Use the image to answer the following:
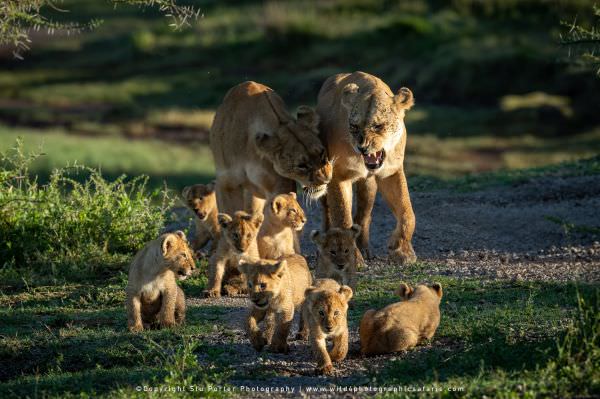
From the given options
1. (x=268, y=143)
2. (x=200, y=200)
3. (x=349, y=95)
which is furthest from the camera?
(x=200, y=200)

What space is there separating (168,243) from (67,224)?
313 centimetres

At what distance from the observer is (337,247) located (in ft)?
28.0

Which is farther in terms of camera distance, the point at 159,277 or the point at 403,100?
the point at 403,100

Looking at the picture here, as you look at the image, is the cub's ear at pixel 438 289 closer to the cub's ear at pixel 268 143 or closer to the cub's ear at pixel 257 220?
the cub's ear at pixel 257 220

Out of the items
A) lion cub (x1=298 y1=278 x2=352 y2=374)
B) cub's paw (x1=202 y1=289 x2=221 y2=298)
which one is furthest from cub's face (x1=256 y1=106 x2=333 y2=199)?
lion cub (x1=298 y1=278 x2=352 y2=374)

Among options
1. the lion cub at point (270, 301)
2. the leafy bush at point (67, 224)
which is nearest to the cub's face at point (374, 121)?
the lion cub at point (270, 301)

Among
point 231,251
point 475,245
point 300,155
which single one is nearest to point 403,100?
point 300,155

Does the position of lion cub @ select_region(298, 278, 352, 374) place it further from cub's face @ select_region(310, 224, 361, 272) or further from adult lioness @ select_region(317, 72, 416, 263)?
adult lioness @ select_region(317, 72, 416, 263)

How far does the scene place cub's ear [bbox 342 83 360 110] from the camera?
9469 millimetres

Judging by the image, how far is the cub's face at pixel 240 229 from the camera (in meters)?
8.62

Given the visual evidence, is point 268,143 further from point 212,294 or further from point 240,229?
point 212,294

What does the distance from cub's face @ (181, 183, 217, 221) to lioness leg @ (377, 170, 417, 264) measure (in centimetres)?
158

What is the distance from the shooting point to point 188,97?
29.0 metres

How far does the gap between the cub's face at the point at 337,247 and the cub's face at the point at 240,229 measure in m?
0.47
